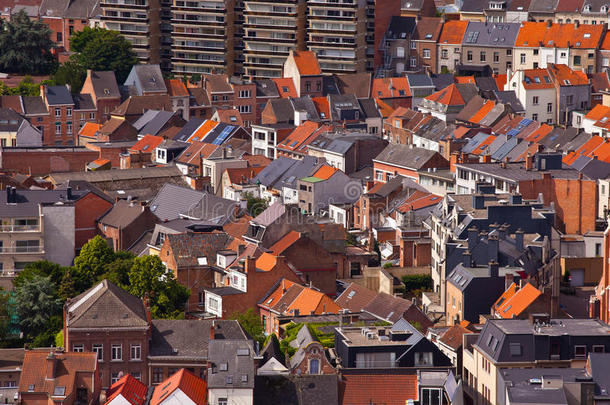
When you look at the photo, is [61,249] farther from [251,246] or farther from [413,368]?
[413,368]

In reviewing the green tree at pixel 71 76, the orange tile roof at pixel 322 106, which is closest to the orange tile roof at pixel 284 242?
the orange tile roof at pixel 322 106

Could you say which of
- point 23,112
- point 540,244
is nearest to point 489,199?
point 540,244

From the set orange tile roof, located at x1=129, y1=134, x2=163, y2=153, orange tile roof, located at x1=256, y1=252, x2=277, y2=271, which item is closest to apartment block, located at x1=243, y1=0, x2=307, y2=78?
orange tile roof, located at x1=129, y1=134, x2=163, y2=153

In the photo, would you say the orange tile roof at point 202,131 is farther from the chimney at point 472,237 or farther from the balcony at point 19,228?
the chimney at point 472,237

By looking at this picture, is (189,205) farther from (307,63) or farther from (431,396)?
(307,63)

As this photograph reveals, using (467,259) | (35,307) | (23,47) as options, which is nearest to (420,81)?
(23,47)

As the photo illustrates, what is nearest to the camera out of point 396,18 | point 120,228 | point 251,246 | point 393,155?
point 251,246
